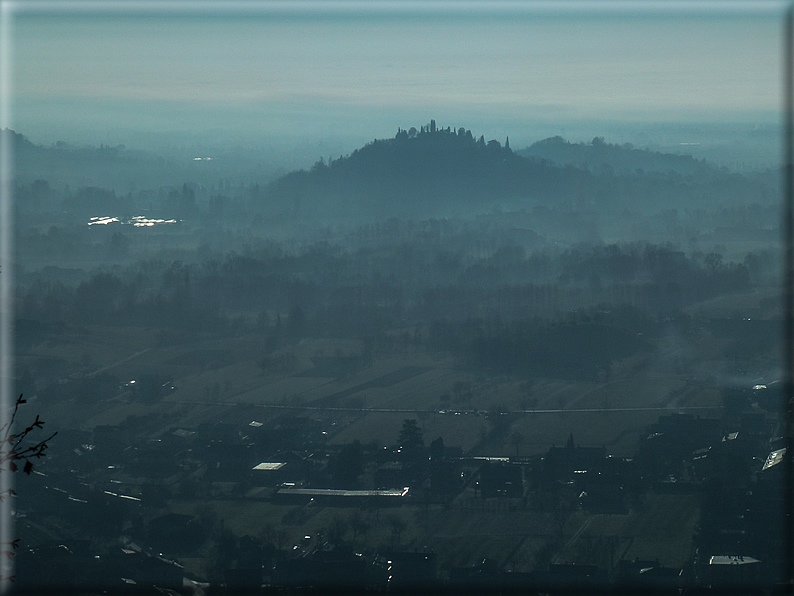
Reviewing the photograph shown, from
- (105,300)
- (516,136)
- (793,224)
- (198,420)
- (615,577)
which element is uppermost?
(516,136)

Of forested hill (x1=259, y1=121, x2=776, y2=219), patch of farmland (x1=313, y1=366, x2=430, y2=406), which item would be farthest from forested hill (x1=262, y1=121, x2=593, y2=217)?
patch of farmland (x1=313, y1=366, x2=430, y2=406)

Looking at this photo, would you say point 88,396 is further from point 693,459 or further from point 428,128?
point 428,128

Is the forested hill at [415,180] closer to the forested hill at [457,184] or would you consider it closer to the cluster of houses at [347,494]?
the forested hill at [457,184]

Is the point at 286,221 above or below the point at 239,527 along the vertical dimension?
above

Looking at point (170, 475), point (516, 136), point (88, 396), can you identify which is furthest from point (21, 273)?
point (516, 136)

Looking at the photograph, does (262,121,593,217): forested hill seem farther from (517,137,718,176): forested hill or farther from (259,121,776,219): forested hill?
(517,137,718,176): forested hill

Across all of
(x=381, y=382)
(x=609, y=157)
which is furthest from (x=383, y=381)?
(x=609, y=157)
